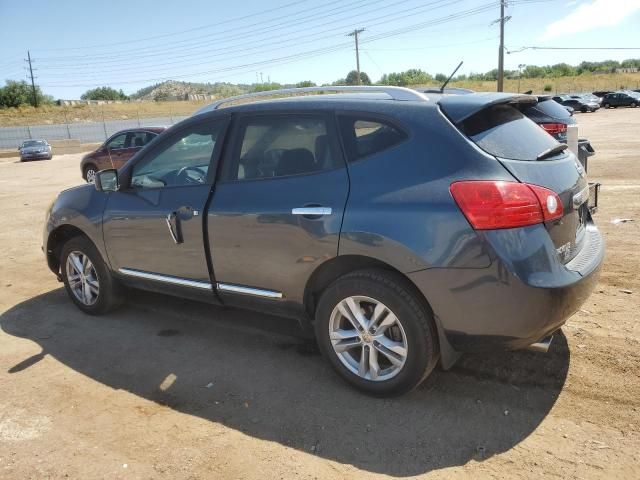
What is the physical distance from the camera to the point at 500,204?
2.64 metres

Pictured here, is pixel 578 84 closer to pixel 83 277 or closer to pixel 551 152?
pixel 551 152

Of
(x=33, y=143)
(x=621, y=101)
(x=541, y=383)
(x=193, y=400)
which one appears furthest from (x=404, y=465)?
(x=621, y=101)

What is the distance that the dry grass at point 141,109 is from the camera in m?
66.5

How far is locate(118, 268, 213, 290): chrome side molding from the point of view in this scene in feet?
12.8

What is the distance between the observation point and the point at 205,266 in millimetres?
3811

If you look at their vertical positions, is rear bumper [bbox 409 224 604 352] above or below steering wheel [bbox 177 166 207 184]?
below

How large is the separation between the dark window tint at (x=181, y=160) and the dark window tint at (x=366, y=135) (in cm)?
108

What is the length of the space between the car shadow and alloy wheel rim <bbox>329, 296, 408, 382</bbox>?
194 millimetres

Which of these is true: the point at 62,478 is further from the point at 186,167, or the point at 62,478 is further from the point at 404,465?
the point at 186,167

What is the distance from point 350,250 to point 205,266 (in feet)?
4.20

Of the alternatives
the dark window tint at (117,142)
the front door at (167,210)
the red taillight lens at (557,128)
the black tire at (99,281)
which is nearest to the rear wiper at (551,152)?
the front door at (167,210)

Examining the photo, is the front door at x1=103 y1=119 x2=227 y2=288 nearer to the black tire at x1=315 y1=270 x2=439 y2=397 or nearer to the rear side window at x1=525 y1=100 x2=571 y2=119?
the black tire at x1=315 y1=270 x2=439 y2=397

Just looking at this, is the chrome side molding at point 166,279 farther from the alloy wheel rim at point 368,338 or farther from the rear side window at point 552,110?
the rear side window at point 552,110

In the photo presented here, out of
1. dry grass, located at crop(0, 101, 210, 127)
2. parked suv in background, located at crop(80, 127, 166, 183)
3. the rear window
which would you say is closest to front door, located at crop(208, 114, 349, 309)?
the rear window
